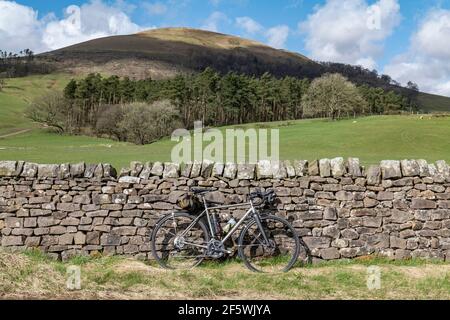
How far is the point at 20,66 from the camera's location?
17325 cm

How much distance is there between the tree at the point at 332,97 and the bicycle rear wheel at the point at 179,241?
259 feet

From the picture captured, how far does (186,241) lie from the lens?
8.56 meters

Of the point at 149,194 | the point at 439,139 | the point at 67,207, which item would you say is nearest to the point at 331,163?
the point at 149,194

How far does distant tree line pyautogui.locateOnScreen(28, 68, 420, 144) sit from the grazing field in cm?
5997

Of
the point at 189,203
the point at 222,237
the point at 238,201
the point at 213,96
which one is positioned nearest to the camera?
the point at 189,203

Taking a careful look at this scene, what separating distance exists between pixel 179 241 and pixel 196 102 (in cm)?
8977

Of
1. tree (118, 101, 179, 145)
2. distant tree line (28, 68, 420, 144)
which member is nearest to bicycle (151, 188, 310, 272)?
tree (118, 101, 179, 145)

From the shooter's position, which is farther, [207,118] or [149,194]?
[207,118]

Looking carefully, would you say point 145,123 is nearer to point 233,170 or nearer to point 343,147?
point 343,147

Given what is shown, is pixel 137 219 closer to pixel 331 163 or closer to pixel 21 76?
pixel 331 163

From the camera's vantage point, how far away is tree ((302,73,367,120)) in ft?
281

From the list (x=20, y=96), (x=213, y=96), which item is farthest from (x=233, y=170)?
(x=20, y=96)

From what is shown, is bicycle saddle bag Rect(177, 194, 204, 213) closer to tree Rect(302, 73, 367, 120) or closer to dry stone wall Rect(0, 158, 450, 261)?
dry stone wall Rect(0, 158, 450, 261)
